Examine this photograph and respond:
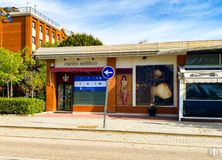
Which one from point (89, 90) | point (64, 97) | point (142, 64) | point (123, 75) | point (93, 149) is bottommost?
point (93, 149)

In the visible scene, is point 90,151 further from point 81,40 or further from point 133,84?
point 81,40

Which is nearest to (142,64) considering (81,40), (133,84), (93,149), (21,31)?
(133,84)

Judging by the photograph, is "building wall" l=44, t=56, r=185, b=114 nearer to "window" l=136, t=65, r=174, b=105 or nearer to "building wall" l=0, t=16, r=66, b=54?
"window" l=136, t=65, r=174, b=105

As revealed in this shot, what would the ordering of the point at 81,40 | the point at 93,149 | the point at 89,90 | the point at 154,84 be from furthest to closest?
the point at 81,40
the point at 89,90
the point at 154,84
the point at 93,149

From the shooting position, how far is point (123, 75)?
2102cm

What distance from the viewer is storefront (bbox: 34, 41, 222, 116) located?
19.9 metres

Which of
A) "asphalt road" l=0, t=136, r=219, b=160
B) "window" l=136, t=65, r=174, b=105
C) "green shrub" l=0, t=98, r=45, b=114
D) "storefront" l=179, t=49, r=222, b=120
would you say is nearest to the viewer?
"asphalt road" l=0, t=136, r=219, b=160

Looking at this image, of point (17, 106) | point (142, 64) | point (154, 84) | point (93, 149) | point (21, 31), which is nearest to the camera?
point (93, 149)

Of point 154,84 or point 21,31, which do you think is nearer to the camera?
point 154,84

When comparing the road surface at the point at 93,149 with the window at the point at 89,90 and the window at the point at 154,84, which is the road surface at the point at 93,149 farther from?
the window at the point at 89,90

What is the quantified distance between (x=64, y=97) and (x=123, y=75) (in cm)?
560

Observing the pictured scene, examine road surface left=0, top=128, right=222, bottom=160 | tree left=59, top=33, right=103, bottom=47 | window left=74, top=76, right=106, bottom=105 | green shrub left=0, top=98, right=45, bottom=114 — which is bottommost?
road surface left=0, top=128, right=222, bottom=160

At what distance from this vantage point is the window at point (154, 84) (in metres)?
20.0

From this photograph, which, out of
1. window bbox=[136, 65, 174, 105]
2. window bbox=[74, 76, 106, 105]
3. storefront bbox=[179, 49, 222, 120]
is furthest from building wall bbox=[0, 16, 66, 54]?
storefront bbox=[179, 49, 222, 120]
